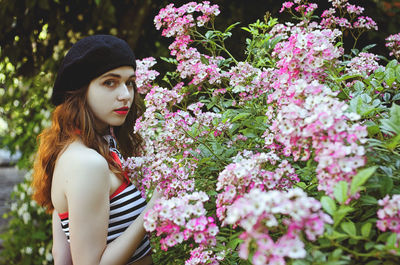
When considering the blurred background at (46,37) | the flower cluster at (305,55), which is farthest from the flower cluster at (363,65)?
the blurred background at (46,37)

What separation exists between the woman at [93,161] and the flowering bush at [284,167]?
11 cm

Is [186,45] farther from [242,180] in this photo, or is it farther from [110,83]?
[242,180]

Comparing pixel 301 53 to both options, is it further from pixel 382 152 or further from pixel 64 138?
pixel 64 138

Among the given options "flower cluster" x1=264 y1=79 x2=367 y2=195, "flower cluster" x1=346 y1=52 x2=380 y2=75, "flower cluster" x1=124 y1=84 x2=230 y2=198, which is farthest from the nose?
"flower cluster" x1=346 y1=52 x2=380 y2=75

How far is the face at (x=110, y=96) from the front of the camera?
1519mm

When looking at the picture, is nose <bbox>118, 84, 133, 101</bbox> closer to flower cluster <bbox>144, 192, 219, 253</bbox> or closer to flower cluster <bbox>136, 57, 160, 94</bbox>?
flower cluster <bbox>136, 57, 160, 94</bbox>

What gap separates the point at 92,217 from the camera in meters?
1.36

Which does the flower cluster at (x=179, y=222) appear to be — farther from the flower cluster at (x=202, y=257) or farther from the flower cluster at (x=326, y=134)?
the flower cluster at (x=326, y=134)

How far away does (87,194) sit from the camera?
1.35 m

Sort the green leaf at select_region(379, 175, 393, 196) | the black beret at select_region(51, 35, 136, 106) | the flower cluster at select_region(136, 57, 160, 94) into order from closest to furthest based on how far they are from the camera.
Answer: the green leaf at select_region(379, 175, 393, 196)
the black beret at select_region(51, 35, 136, 106)
the flower cluster at select_region(136, 57, 160, 94)

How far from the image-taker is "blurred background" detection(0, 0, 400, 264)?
3188 mm

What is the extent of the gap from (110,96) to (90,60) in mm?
156

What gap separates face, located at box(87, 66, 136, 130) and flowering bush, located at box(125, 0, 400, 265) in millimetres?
106

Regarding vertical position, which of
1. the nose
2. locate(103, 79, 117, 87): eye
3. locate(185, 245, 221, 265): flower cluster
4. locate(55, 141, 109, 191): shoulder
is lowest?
locate(185, 245, 221, 265): flower cluster
